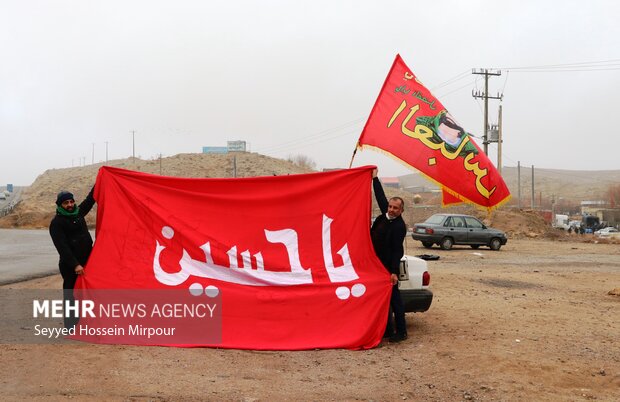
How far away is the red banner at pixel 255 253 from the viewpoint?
6.54 m

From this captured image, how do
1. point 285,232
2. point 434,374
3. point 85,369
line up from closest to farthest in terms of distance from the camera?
point 85,369 < point 434,374 < point 285,232

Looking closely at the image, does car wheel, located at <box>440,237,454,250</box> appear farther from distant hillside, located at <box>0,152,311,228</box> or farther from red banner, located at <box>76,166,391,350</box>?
distant hillside, located at <box>0,152,311,228</box>

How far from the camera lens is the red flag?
7344 millimetres

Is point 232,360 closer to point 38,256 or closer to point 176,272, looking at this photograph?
point 176,272

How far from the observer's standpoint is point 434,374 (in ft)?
18.9

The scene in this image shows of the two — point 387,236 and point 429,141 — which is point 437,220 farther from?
point 387,236

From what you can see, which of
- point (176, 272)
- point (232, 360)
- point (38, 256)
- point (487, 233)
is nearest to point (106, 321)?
point (176, 272)

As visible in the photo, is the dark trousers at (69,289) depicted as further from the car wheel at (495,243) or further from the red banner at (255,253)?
the car wheel at (495,243)

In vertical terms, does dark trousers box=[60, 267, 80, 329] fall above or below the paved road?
above

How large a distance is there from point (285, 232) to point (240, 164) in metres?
71.9

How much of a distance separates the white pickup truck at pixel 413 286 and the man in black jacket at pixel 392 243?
253 millimetres

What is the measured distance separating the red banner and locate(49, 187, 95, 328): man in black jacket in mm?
176

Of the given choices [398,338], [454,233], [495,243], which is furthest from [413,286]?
[495,243]

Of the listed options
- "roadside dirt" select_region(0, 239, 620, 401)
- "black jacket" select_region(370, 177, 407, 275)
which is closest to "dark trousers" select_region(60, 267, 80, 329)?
"roadside dirt" select_region(0, 239, 620, 401)
